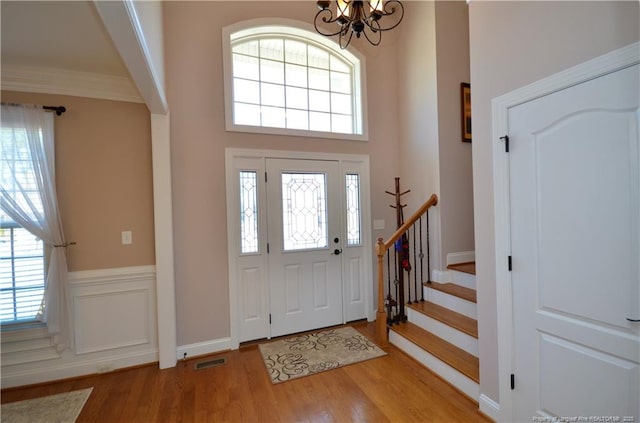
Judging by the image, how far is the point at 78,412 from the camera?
210cm

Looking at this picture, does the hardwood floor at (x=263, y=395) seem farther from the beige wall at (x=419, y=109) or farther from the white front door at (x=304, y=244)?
the beige wall at (x=419, y=109)

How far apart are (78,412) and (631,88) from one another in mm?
3912

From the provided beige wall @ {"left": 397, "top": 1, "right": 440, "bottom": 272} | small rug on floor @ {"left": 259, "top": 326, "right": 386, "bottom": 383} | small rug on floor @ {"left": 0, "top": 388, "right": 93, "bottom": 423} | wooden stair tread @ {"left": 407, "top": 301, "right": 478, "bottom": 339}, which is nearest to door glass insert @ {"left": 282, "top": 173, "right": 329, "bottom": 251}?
small rug on floor @ {"left": 259, "top": 326, "right": 386, "bottom": 383}

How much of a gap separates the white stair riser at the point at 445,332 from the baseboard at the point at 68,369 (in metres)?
2.69

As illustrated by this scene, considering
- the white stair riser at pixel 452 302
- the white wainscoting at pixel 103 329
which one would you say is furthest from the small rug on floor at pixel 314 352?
the white wainscoting at pixel 103 329

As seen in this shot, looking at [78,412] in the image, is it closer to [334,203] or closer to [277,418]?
[277,418]

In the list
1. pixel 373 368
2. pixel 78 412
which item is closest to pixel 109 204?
pixel 78 412

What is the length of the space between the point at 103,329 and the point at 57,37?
2.48m

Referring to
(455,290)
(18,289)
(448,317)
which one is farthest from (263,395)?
(18,289)

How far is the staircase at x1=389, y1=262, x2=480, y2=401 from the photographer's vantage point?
2.25m

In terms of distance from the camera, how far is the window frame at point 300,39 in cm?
306

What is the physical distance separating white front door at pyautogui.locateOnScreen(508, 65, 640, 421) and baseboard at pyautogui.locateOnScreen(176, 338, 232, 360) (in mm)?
2566

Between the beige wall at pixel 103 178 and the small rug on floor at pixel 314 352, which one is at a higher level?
the beige wall at pixel 103 178

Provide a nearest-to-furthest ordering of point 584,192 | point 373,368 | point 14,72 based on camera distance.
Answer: point 584,192
point 14,72
point 373,368
